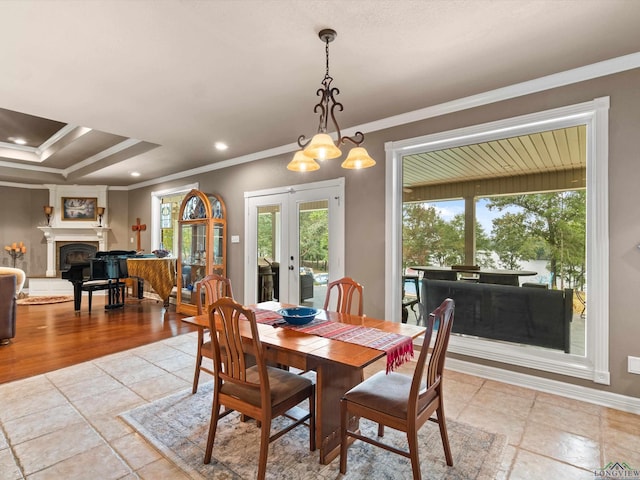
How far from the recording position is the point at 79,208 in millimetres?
8211

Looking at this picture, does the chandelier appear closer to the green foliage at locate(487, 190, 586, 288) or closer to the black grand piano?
the green foliage at locate(487, 190, 586, 288)

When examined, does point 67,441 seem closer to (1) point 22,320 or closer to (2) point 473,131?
(2) point 473,131

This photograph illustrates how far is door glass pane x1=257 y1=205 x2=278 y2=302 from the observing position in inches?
193

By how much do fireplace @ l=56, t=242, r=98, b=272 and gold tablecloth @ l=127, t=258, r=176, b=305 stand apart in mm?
3426

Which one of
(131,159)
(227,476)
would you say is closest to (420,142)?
(227,476)

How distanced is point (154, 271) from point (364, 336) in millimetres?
4728

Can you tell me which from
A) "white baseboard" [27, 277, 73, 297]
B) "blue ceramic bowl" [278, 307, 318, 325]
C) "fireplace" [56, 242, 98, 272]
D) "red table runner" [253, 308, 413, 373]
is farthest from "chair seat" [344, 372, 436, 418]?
"fireplace" [56, 242, 98, 272]

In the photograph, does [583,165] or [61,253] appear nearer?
[583,165]

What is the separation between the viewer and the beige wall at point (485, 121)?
2525 mm

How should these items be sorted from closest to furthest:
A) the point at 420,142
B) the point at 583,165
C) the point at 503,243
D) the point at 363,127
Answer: the point at 583,165 → the point at 503,243 → the point at 420,142 → the point at 363,127

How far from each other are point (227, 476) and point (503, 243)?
286cm

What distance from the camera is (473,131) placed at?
320 centimetres

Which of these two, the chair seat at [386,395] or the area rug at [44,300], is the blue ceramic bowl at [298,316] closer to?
the chair seat at [386,395]

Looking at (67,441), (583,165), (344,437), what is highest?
(583,165)
